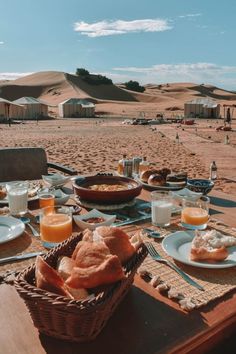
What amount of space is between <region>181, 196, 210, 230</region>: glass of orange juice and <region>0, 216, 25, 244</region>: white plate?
34.8 inches

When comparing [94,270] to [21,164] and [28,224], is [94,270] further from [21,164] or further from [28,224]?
[21,164]

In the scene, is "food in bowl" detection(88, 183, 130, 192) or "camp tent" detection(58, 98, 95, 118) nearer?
"food in bowl" detection(88, 183, 130, 192)

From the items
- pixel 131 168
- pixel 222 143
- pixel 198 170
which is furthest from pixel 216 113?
pixel 131 168

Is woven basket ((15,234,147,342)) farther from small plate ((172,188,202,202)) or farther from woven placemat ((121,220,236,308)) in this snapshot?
small plate ((172,188,202,202))

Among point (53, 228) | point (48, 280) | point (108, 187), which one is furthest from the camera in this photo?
point (108, 187)

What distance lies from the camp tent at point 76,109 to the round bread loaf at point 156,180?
128 feet

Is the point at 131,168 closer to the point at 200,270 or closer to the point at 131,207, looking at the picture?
the point at 131,207

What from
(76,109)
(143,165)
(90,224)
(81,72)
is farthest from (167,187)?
(81,72)

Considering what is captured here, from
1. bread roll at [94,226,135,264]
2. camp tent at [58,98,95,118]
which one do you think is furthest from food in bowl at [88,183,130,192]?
camp tent at [58,98,95,118]

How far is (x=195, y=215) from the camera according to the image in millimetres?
2102

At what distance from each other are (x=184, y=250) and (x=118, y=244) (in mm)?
564

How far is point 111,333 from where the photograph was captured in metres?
1.19

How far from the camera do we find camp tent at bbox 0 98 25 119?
33875mm

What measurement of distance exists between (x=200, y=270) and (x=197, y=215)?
524 mm
